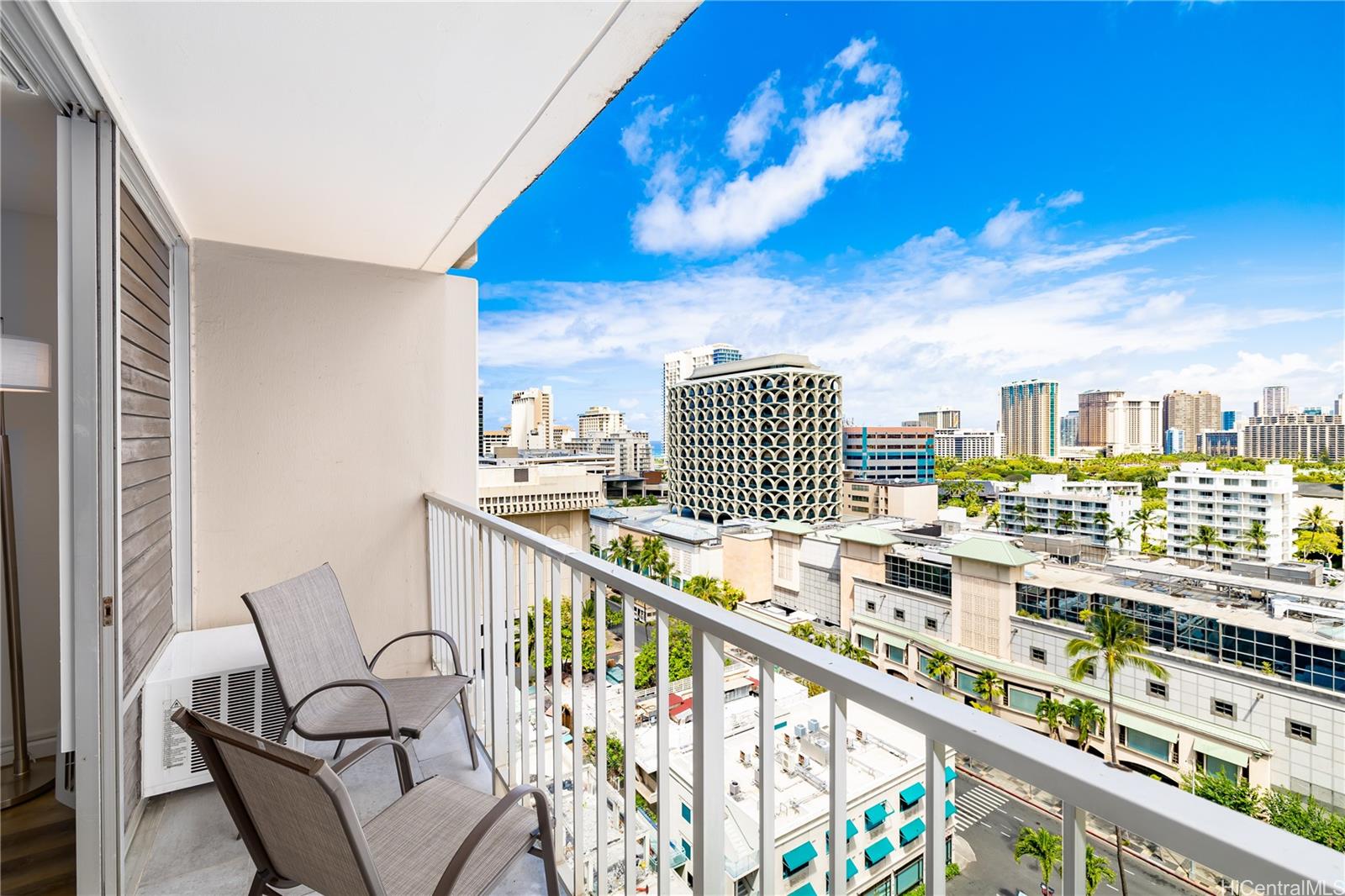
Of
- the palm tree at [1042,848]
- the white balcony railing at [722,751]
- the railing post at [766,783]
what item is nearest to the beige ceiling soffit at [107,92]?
the white balcony railing at [722,751]

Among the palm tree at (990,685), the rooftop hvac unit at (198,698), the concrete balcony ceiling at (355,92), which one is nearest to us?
the concrete balcony ceiling at (355,92)

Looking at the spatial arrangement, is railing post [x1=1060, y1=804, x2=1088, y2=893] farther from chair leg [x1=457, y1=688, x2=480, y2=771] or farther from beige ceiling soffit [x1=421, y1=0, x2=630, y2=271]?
chair leg [x1=457, y1=688, x2=480, y2=771]

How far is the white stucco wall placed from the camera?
2672 millimetres

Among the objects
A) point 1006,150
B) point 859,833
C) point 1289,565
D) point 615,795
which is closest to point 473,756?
point 615,795

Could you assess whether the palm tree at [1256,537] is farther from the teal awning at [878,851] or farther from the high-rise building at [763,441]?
the teal awning at [878,851]

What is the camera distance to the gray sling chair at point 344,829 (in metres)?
1.05

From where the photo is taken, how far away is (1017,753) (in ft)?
1.85

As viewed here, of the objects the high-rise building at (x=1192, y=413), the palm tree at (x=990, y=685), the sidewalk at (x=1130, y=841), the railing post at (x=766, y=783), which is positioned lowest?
the palm tree at (x=990, y=685)

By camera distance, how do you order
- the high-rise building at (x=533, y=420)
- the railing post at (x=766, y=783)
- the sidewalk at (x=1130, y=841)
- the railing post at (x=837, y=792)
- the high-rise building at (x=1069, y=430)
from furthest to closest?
the high-rise building at (x=533, y=420) → the high-rise building at (x=1069, y=430) → the railing post at (x=766, y=783) → the railing post at (x=837, y=792) → the sidewalk at (x=1130, y=841)

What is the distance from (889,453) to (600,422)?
8983 millimetres

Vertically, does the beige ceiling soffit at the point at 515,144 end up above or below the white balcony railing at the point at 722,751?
above

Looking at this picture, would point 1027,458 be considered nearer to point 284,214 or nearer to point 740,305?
point 284,214

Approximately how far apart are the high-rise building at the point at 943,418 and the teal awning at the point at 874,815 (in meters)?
9.00

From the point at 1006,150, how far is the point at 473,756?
1985cm
